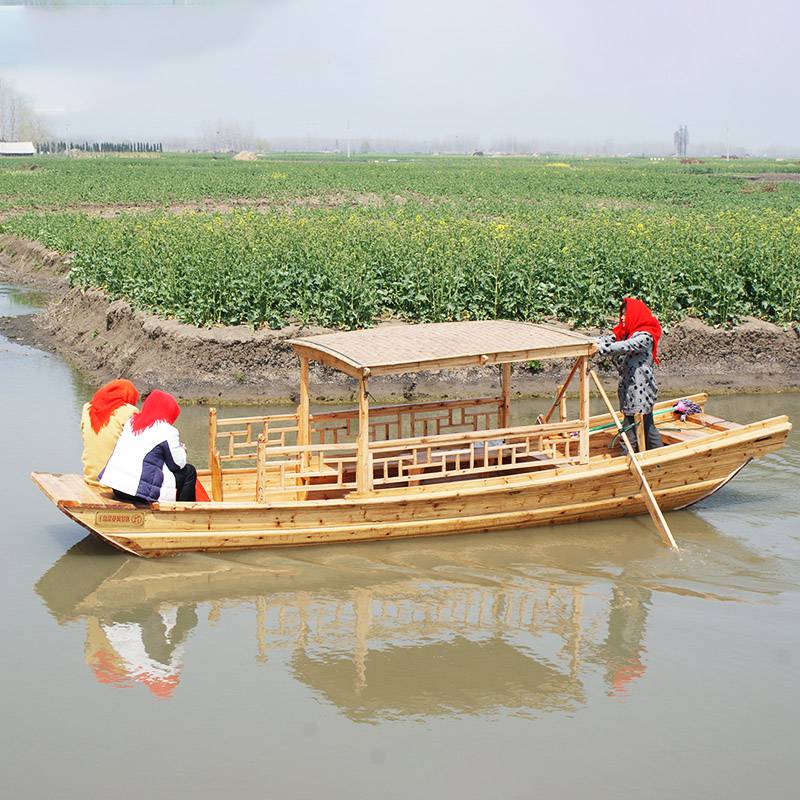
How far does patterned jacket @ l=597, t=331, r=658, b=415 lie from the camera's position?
12.7 m

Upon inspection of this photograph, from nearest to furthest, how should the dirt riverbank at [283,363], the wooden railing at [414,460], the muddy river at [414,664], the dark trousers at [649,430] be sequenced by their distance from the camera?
the muddy river at [414,664]
the wooden railing at [414,460]
the dark trousers at [649,430]
the dirt riverbank at [283,363]

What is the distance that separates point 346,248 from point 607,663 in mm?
13416

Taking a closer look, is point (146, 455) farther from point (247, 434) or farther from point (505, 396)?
point (505, 396)

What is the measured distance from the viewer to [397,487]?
12086mm

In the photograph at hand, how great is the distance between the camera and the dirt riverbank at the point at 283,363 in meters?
18.2

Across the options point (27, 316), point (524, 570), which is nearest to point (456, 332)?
point (524, 570)

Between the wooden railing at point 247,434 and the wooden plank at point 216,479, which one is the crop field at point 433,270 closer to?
the wooden railing at point 247,434

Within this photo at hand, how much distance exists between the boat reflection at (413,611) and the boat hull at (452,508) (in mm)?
214

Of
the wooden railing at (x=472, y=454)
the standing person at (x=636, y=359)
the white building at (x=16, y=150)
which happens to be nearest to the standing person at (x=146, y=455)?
the wooden railing at (x=472, y=454)

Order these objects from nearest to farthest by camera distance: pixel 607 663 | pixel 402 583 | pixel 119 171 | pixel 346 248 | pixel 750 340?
1. pixel 607 663
2. pixel 402 583
3. pixel 750 340
4. pixel 346 248
5. pixel 119 171

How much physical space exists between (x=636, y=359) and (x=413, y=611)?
13.7 feet

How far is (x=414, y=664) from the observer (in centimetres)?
923

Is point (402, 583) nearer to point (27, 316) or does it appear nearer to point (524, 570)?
point (524, 570)

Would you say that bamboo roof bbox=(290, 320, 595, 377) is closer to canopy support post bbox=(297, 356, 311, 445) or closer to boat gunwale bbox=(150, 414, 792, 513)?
canopy support post bbox=(297, 356, 311, 445)
